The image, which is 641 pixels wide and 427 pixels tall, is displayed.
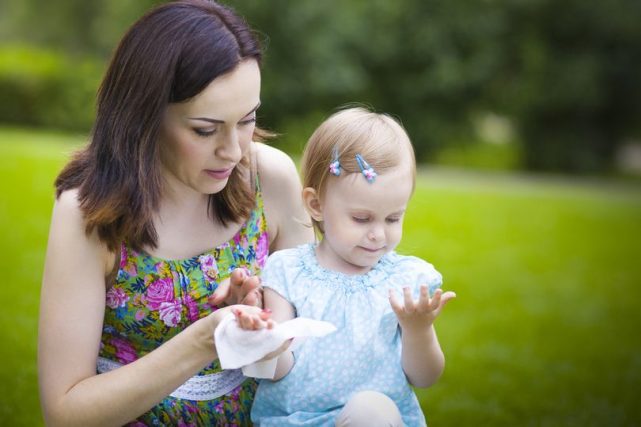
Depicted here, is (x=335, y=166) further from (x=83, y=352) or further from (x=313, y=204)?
(x=83, y=352)

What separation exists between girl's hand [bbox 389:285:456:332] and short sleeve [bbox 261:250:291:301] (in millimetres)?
375

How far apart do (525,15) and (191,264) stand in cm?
2671

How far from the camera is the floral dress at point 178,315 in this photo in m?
2.55

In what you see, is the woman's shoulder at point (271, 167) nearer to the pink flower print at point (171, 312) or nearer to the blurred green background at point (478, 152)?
the blurred green background at point (478, 152)

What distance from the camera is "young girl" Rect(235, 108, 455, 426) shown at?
243 cm

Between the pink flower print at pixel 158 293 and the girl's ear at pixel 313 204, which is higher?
the girl's ear at pixel 313 204

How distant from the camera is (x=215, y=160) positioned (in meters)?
2.40

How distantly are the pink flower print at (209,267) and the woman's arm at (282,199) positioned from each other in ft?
1.03

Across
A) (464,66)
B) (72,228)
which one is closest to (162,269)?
(72,228)

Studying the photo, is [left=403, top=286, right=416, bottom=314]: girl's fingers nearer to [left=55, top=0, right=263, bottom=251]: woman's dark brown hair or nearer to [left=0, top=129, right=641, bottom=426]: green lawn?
[left=55, top=0, right=263, bottom=251]: woman's dark brown hair

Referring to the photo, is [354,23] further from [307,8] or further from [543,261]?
[543,261]

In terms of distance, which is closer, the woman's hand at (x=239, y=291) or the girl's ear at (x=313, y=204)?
the woman's hand at (x=239, y=291)

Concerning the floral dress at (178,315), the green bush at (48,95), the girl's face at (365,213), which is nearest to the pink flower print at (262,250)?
the floral dress at (178,315)

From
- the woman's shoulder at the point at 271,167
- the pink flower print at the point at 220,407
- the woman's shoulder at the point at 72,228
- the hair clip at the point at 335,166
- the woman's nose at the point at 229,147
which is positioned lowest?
the pink flower print at the point at 220,407
